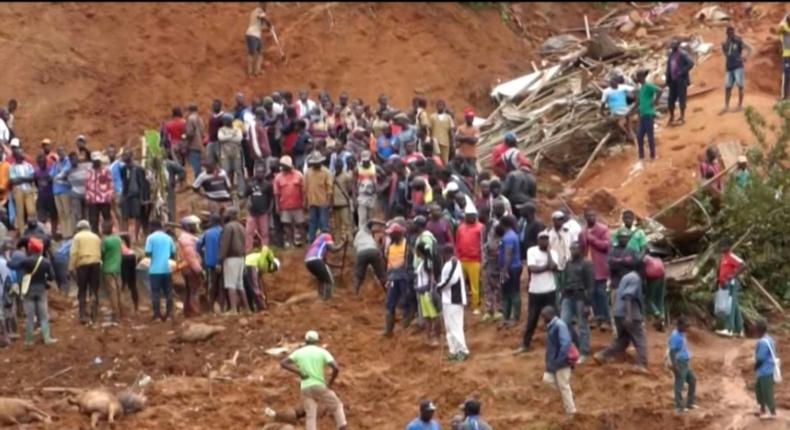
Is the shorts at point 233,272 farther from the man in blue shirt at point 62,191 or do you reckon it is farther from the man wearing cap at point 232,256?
the man in blue shirt at point 62,191

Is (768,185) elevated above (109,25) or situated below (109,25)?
below

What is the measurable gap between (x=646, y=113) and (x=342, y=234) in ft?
16.5

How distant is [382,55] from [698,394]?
14622mm

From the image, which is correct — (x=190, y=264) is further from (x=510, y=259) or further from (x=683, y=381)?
(x=683, y=381)

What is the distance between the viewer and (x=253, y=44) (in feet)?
106

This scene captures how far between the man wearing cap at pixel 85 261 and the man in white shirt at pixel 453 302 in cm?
455

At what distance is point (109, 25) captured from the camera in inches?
1320

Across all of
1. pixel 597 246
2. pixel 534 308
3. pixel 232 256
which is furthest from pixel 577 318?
pixel 232 256

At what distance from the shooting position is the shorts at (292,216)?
2433 cm

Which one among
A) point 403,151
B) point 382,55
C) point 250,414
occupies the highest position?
point 382,55

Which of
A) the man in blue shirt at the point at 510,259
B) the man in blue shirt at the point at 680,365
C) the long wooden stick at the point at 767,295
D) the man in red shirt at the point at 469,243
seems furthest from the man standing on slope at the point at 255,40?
the man in blue shirt at the point at 680,365

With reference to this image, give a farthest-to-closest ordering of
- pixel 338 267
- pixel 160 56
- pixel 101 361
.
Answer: pixel 160 56 < pixel 338 267 < pixel 101 361

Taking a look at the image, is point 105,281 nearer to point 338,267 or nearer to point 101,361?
point 101,361

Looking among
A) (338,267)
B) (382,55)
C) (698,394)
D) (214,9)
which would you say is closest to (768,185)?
(698,394)
